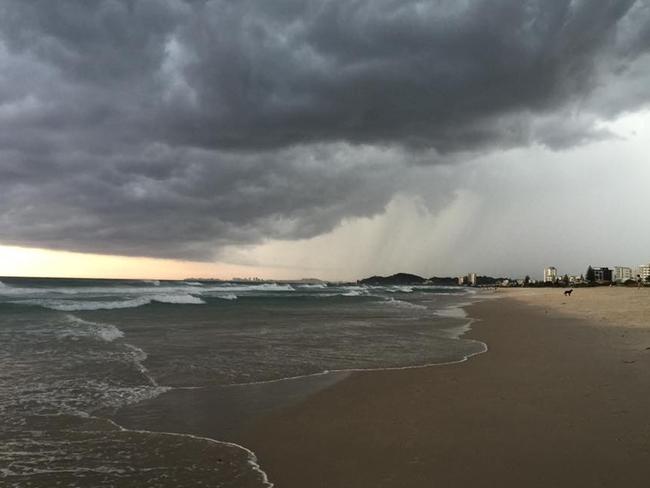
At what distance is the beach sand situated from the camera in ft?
15.6

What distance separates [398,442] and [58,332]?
16376mm

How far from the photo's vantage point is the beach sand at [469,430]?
4.77 metres

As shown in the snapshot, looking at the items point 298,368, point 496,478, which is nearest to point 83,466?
point 496,478

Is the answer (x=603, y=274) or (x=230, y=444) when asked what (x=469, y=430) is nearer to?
(x=230, y=444)

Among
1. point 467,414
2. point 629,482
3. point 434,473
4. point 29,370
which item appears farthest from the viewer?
point 29,370

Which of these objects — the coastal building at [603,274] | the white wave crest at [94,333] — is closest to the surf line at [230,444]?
the white wave crest at [94,333]

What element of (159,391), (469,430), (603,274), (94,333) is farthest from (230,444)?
(603,274)

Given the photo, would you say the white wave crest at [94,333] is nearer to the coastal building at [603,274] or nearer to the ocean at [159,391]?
the ocean at [159,391]

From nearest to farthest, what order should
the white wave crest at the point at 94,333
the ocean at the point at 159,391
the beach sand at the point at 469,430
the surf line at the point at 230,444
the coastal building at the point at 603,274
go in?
the beach sand at the point at 469,430
the surf line at the point at 230,444
the ocean at the point at 159,391
the white wave crest at the point at 94,333
the coastal building at the point at 603,274

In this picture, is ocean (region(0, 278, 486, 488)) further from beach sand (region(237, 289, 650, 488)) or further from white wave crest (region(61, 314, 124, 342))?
beach sand (region(237, 289, 650, 488))

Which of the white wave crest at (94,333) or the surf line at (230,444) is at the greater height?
the surf line at (230,444)

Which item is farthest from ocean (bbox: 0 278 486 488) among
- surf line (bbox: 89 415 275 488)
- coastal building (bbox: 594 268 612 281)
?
coastal building (bbox: 594 268 612 281)

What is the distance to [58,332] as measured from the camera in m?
18.1

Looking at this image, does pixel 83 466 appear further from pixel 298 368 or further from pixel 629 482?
pixel 298 368
